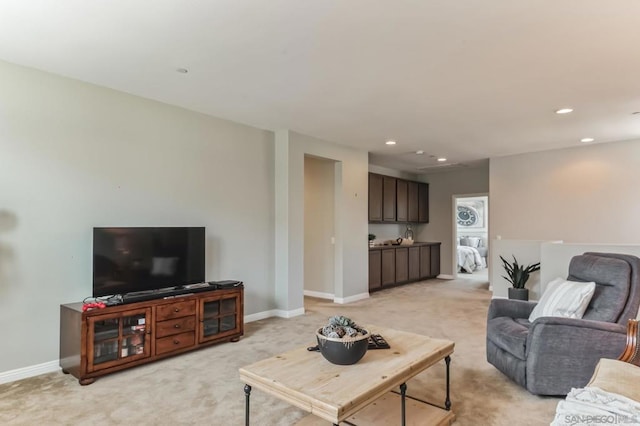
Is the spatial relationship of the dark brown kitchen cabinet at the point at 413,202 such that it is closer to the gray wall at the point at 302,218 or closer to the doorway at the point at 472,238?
the doorway at the point at 472,238

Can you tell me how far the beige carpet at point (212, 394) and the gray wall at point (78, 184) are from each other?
0.66m

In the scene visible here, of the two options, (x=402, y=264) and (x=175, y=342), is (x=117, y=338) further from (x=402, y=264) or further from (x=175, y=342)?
(x=402, y=264)

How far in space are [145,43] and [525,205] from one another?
Result: 6.62 meters

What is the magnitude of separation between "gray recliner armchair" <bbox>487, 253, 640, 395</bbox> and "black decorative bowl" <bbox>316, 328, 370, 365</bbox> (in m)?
1.41

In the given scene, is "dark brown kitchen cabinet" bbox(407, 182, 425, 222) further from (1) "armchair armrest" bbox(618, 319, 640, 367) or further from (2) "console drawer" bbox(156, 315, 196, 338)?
(1) "armchair armrest" bbox(618, 319, 640, 367)

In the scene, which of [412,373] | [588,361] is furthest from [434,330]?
[412,373]

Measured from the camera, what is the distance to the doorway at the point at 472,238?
10.1 m

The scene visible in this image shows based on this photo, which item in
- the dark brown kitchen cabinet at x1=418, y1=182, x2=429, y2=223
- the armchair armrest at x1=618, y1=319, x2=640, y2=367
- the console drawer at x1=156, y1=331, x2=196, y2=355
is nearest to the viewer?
the armchair armrest at x1=618, y1=319, x2=640, y2=367

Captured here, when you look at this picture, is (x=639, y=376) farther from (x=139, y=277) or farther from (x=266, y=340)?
(x=139, y=277)

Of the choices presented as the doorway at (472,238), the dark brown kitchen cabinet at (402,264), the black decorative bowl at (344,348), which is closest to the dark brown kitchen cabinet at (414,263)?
the dark brown kitchen cabinet at (402,264)

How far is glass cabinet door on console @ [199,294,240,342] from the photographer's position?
389 centimetres

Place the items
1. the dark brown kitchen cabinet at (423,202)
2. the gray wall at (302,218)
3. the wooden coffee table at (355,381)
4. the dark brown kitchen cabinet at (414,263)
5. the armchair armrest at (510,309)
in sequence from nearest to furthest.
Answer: the wooden coffee table at (355,381) → the armchair armrest at (510,309) → the gray wall at (302,218) → the dark brown kitchen cabinet at (414,263) → the dark brown kitchen cabinet at (423,202)

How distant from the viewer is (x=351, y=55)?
9.84 ft

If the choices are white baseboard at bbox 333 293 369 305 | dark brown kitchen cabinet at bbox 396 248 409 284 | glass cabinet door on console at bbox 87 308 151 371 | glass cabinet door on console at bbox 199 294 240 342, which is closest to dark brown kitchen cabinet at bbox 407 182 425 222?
dark brown kitchen cabinet at bbox 396 248 409 284
